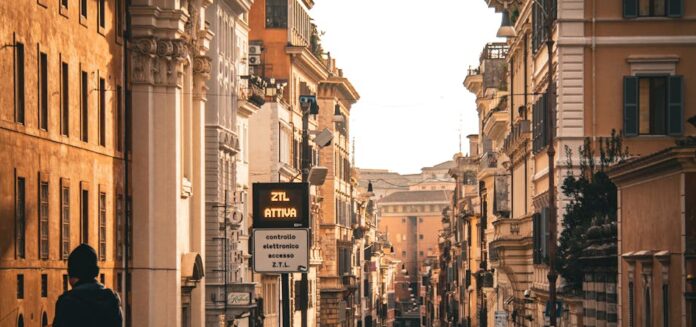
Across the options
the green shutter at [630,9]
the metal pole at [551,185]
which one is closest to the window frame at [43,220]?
the metal pole at [551,185]

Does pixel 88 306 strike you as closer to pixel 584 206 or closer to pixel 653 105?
pixel 584 206

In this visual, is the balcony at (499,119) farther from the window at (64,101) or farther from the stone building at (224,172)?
the window at (64,101)

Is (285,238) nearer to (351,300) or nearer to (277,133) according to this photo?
(277,133)

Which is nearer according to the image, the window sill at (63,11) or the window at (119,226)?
the window sill at (63,11)

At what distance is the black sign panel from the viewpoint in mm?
47875

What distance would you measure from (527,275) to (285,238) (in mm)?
28274

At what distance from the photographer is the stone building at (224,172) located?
2749 inches

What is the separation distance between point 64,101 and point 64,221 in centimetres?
256

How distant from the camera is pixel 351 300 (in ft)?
472

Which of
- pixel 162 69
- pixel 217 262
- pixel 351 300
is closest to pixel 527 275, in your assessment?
pixel 217 262

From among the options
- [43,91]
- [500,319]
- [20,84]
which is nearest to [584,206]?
[43,91]

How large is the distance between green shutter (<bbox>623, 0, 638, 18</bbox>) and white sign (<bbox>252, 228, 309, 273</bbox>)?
13.3m

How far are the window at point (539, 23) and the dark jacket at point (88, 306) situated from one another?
3844 centimetres

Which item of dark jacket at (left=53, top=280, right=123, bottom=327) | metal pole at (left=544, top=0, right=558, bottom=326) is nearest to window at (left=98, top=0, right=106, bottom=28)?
metal pole at (left=544, top=0, right=558, bottom=326)
